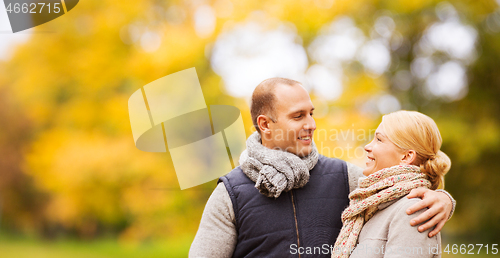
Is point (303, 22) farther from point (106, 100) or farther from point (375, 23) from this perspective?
point (106, 100)

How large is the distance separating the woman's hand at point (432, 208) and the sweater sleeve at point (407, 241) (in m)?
0.02

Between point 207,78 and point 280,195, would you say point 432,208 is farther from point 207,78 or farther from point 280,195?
point 207,78

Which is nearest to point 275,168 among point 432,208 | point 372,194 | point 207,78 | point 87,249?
point 372,194

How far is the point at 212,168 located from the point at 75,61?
319 cm

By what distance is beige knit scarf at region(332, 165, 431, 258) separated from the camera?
1.64 m

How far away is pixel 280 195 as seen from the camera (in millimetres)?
1976

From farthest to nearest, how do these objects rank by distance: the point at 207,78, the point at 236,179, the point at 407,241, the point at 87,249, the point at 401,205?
the point at 87,249 < the point at 207,78 < the point at 236,179 < the point at 401,205 < the point at 407,241

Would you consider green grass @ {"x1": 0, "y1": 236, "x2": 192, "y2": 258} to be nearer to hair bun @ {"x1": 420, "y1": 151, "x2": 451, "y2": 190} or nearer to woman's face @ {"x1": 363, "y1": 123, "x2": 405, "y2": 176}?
woman's face @ {"x1": 363, "y1": 123, "x2": 405, "y2": 176}

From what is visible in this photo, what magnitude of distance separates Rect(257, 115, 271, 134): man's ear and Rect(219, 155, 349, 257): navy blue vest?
0.92ft

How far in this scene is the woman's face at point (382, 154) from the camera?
5.71 feet

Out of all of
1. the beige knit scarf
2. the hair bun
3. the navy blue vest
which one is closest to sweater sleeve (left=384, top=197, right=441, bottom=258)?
the beige knit scarf

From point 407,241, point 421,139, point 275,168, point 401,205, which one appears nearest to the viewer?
point 407,241

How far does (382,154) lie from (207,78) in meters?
4.49

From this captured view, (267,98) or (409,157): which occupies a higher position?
(267,98)
